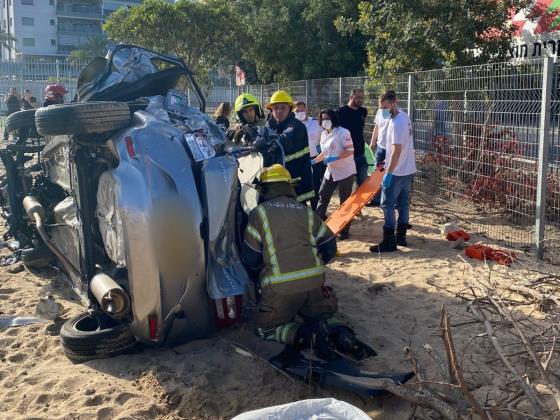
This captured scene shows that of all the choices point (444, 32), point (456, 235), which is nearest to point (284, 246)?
point (456, 235)

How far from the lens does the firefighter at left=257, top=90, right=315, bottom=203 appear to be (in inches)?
254

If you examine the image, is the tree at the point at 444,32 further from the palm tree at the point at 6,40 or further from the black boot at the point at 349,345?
the palm tree at the point at 6,40

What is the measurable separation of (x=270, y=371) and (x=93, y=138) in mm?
1998

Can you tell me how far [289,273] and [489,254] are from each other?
3.20 m

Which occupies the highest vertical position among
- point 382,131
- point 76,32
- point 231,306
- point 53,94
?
point 76,32

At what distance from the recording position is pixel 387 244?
7121 mm

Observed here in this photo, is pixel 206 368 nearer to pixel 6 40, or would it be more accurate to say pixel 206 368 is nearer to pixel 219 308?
pixel 219 308

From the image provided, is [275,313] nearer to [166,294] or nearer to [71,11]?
[166,294]

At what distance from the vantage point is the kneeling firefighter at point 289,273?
13.6 feet

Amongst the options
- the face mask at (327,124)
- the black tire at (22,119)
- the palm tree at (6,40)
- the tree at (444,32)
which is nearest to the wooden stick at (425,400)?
the black tire at (22,119)

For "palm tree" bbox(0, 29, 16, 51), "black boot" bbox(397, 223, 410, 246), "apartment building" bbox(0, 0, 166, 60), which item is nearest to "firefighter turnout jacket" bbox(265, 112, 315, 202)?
"black boot" bbox(397, 223, 410, 246)

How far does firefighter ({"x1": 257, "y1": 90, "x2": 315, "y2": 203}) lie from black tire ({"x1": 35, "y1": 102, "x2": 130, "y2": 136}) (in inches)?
90.3

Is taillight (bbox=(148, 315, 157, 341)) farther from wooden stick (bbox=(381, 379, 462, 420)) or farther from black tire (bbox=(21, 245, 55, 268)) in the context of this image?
black tire (bbox=(21, 245, 55, 268))

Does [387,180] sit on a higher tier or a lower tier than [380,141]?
lower
